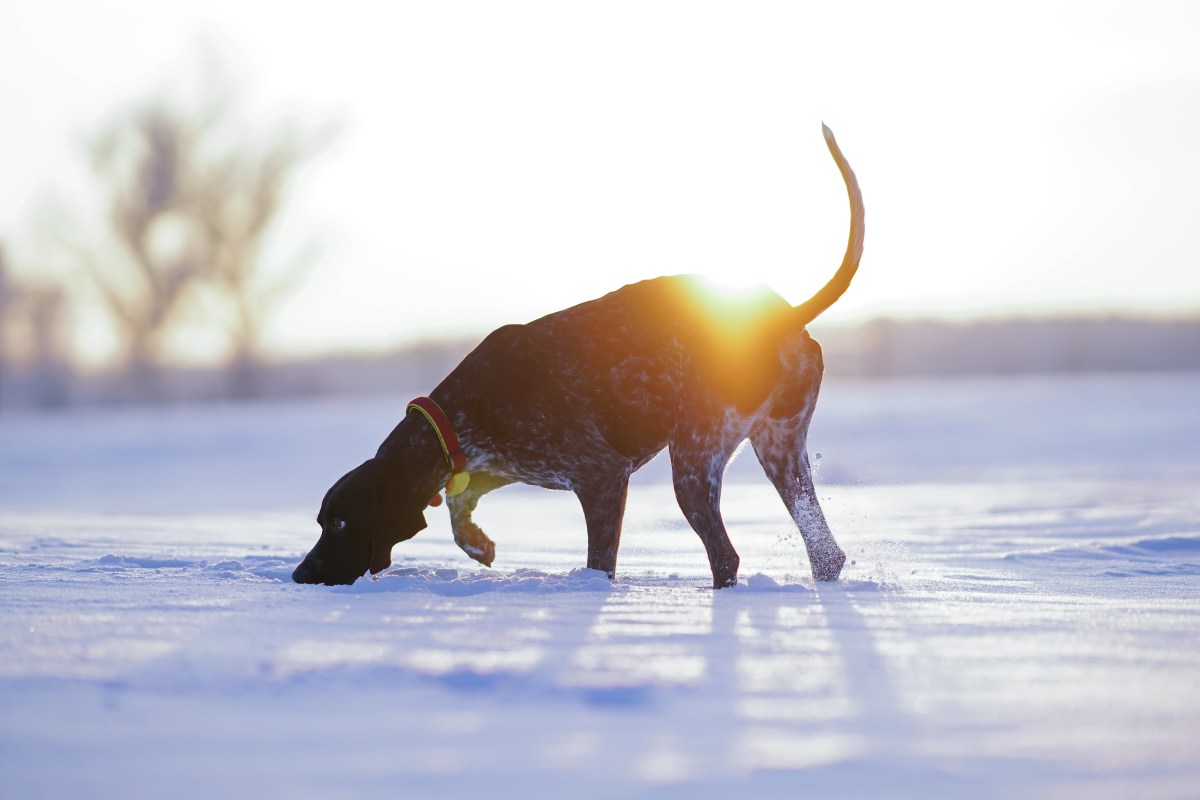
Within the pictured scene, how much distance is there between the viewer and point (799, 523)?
200 inches

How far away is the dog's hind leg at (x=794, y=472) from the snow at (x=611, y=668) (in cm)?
21

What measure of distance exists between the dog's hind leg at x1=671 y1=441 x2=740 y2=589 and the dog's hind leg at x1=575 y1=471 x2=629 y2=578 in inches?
10.3

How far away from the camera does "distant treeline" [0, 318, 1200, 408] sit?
2859 centimetres

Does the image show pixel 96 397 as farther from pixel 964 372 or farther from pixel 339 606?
pixel 339 606

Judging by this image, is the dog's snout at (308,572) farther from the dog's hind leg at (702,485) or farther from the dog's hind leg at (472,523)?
the dog's hind leg at (702,485)

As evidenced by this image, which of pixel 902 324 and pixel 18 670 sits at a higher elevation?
pixel 902 324

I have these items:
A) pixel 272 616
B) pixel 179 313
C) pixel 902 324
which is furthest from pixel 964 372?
pixel 272 616

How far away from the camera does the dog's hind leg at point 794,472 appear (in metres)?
5.01

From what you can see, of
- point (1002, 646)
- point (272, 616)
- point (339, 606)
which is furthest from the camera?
point (339, 606)

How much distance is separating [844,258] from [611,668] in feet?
8.23

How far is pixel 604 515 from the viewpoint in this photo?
502 cm

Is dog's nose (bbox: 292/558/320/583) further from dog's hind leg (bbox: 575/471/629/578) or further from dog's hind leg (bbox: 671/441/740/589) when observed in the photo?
dog's hind leg (bbox: 671/441/740/589)

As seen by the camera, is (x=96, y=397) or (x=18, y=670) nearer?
(x=18, y=670)

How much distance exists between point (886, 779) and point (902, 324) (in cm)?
2838
